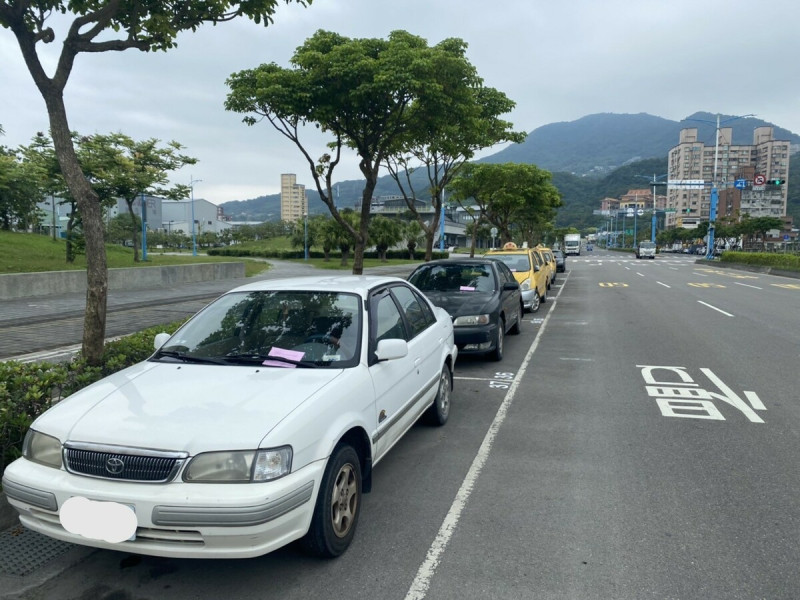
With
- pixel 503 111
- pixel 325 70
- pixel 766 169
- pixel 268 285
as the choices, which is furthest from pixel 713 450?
pixel 766 169

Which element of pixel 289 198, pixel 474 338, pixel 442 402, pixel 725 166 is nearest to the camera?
pixel 442 402

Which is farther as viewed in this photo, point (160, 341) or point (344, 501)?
point (160, 341)

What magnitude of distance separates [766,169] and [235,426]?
153077 mm

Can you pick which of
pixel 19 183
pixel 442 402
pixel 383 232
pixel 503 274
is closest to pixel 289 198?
pixel 383 232

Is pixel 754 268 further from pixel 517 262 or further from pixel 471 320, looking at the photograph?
pixel 471 320

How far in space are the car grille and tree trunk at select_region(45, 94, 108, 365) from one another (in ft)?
8.82

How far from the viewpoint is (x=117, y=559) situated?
325cm

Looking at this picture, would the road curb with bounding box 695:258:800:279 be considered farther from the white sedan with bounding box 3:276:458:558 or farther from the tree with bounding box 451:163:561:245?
the white sedan with bounding box 3:276:458:558

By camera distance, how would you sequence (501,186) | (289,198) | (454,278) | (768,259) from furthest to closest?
(289,198)
(768,259)
(501,186)
(454,278)

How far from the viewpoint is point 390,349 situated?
145 inches

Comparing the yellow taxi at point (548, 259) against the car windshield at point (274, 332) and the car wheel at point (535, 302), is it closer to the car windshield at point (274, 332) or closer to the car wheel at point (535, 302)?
the car wheel at point (535, 302)

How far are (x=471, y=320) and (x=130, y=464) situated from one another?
19.1ft

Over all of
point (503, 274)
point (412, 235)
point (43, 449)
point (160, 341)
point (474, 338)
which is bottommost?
point (474, 338)

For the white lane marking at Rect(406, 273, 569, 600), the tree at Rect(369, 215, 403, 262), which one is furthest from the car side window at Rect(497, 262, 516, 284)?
the tree at Rect(369, 215, 403, 262)
